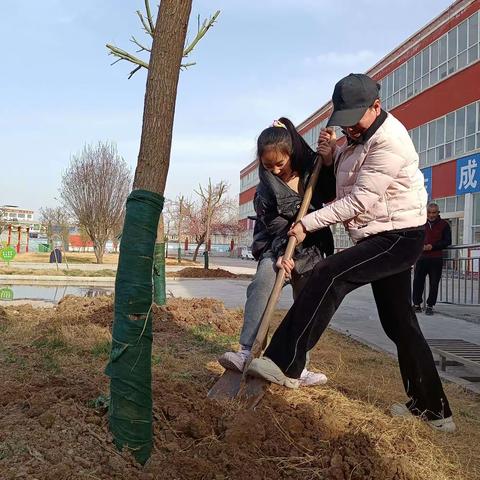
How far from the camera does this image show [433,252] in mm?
9250

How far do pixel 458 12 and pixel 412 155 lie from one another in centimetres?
2581

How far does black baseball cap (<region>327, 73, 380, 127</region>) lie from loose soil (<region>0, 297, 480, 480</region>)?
5.03 ft

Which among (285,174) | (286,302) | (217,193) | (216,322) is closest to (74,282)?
(286,302)

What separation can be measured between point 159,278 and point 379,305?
5044 mm

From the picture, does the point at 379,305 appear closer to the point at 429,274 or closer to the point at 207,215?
the point at 429,274

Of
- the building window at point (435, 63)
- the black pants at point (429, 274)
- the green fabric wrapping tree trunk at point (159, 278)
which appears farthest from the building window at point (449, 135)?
the green fabric wrapping tree trunk at point (159, 278)

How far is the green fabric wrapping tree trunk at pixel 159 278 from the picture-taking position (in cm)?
763

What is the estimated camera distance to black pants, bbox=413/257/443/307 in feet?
30.3

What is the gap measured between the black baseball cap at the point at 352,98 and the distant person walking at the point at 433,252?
21.4ft

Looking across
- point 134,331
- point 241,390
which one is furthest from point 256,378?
point 134,331

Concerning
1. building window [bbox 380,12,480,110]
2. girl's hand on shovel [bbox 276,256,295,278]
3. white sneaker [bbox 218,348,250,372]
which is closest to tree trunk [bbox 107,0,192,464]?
white sneaker [bbox 218,348,250,372]

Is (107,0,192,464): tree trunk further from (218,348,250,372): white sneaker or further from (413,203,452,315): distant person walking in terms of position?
(413,203,452,315): distant person walking

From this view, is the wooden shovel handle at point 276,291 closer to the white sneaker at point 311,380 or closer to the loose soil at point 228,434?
the loose soil at point 228,434

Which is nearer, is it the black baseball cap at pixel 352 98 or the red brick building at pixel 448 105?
the black baseball cap at pixel 352 98
